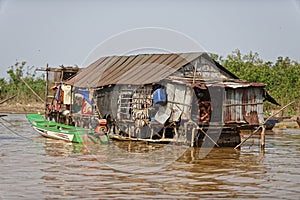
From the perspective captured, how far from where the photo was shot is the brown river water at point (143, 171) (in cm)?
954

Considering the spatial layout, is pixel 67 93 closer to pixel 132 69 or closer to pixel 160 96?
pixel 132 69

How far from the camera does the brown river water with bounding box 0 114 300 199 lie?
9.54 m

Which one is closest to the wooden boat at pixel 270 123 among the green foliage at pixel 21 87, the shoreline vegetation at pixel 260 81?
the shoreline vegetation at pixel 260 81

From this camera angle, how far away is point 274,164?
44.7 feet

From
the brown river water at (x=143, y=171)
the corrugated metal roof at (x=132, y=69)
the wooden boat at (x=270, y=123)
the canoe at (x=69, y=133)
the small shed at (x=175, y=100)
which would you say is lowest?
the brown river water at (x=143, y=171)

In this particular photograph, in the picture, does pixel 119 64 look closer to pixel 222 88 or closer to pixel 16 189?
pixel 222 88

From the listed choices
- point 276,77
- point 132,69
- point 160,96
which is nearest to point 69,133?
point 132,69

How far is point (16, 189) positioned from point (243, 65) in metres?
25.4

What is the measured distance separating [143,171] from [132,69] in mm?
6864

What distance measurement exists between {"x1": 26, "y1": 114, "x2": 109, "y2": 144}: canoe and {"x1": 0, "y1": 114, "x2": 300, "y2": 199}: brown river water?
0.23 meters

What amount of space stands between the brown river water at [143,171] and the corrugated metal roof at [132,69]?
222 cm

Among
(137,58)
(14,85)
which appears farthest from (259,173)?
(14,85)

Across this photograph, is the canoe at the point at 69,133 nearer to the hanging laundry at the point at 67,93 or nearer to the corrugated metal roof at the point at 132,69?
the hanging laundry at the point at 67,93

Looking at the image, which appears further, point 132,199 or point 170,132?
point 170,132
